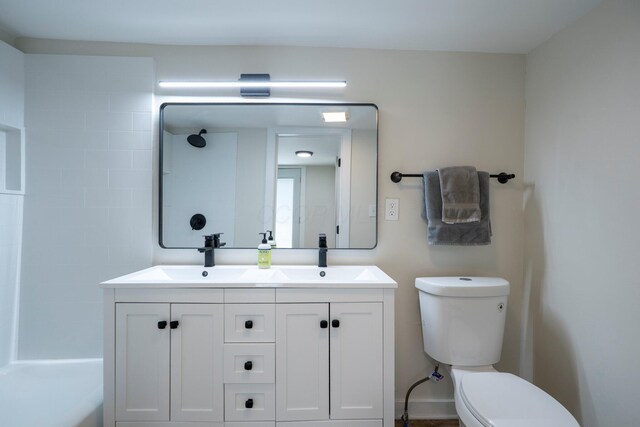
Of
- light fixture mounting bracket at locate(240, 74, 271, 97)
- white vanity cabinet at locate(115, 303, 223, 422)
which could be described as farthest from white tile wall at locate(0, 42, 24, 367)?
light fixture mounting bracket at locate(240, 74, 271, 97)

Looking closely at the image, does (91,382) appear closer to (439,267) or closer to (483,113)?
(439,267)

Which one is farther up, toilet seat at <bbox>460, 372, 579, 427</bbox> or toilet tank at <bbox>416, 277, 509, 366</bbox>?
toilet tank at <bbox>416, 277, 509, 366</bbox>

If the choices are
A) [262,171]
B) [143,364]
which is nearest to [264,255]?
[262,171]

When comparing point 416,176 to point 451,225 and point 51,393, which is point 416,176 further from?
point 51,393

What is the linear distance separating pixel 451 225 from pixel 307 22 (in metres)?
1.38

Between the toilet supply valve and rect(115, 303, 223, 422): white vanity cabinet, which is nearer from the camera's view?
rect(115, 303, 223, 422): white vanity cabinet

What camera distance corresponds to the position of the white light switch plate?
1660 millimetres

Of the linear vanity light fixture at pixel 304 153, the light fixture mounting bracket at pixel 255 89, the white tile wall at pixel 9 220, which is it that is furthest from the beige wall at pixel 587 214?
the white tile wall at pixel 9 220

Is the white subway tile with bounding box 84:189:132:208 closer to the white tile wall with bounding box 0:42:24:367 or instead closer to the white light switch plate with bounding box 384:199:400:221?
the white tile wall with bounding box 0:42:24:367

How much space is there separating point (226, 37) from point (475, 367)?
7.51 ft

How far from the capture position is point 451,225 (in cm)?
156

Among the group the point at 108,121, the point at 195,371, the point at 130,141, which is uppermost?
the point at 108,121

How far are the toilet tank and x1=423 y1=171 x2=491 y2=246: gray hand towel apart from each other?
0.27 metres

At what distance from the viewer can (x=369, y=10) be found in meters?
1.35
